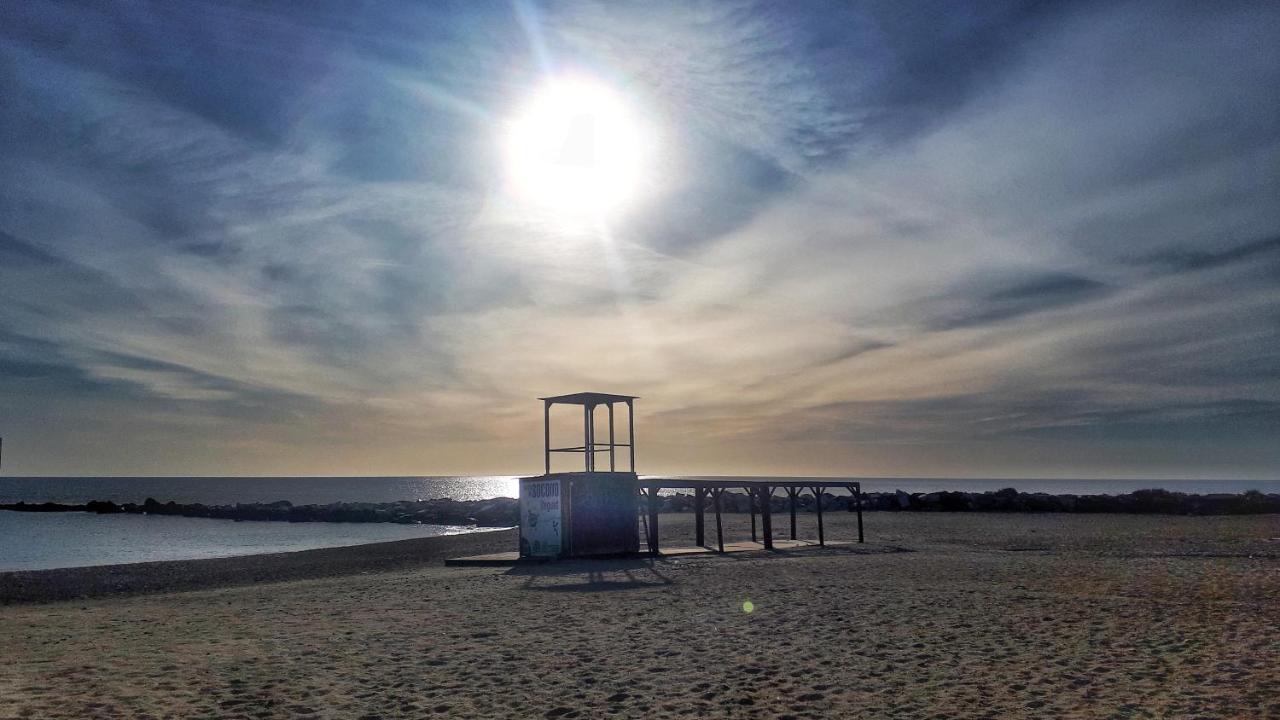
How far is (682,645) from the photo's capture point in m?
10.7

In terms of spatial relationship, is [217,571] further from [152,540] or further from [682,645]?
[152,540]

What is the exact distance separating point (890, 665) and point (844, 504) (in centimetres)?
5351

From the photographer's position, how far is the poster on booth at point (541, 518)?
23078mm

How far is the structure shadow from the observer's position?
1715cm

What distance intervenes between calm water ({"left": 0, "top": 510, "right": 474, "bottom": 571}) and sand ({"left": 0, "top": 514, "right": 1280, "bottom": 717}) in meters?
19.5

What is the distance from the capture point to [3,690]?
8.96m

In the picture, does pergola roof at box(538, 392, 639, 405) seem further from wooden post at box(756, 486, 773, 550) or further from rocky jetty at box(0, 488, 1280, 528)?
rocky jetty at box(0, 488, 1280, 528)

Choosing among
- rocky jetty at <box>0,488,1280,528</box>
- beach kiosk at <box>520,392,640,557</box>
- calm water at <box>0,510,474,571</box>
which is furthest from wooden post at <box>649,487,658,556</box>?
rocky jetty at <box>0,488,1280,528</box>

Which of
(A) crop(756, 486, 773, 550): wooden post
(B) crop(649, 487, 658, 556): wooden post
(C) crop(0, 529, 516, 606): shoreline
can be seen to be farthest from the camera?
(A) crop(756, 486, 773, 550): wooden post

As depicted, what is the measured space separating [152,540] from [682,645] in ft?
154

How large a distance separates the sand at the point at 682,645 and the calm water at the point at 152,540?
19.5 meters

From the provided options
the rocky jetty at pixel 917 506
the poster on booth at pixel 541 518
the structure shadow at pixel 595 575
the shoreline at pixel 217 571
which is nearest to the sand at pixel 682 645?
the structure shadow at pixel 595 575

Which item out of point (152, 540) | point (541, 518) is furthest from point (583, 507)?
point (152, 540)

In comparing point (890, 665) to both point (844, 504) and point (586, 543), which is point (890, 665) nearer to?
point (586, 543)
